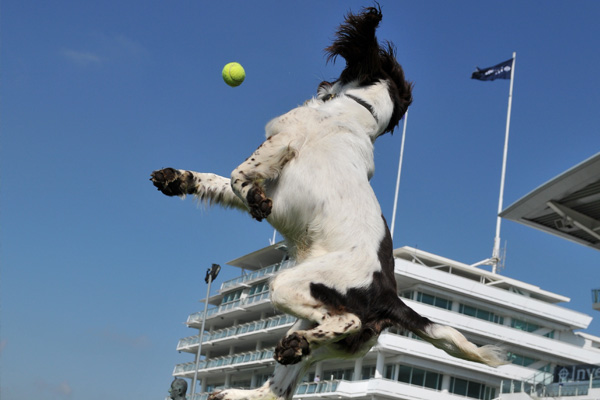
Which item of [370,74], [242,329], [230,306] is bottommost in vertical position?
[370,74]

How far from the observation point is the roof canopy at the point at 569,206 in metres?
24.0

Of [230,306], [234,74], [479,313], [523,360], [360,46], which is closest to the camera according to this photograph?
[360,46]

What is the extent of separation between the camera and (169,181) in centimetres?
347

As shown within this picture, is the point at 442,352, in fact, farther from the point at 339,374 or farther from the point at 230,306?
the point at 230,306

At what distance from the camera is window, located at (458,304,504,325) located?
2215 inches

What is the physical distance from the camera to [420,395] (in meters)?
50.9

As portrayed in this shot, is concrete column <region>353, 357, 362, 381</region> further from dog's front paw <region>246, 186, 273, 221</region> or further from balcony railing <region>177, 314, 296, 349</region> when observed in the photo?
dog's front paw <region>246, 186, 273, 221</region>

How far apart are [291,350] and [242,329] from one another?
66.0 m

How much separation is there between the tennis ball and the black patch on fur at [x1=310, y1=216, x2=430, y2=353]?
2091mm

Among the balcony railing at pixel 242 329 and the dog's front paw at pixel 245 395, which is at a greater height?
the balcony railing at pixel 242 329

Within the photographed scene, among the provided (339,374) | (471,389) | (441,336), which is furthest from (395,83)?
(339,374)

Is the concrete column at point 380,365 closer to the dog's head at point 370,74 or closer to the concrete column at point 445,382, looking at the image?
the concrete column at point 445,382

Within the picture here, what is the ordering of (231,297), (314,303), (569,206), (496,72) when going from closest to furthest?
(314,303)
(569,206)
(496,72)
(231,297)

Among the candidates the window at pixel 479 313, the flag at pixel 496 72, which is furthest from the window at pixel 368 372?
the flag at pixel 496 72
